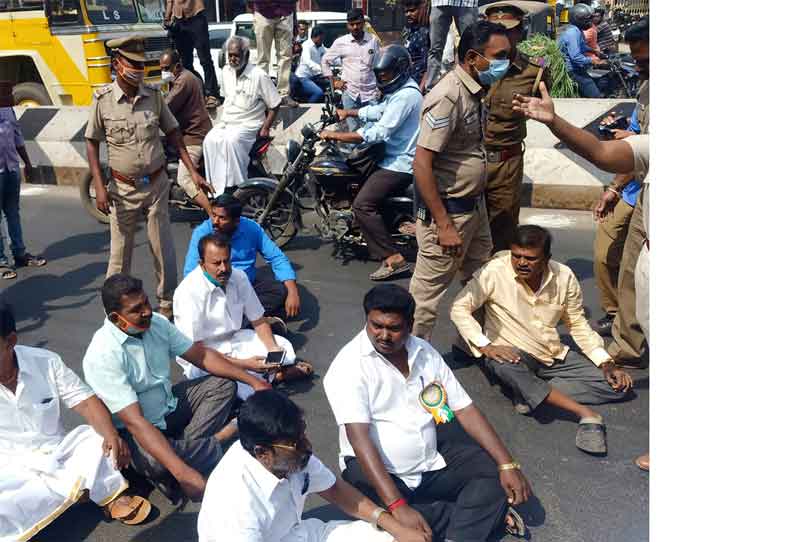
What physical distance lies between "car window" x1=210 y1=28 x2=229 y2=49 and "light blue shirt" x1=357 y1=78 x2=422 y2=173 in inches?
380

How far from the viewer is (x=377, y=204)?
6.11m

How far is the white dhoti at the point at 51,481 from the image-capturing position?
3.09 meters

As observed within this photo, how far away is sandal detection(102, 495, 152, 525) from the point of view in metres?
3.34

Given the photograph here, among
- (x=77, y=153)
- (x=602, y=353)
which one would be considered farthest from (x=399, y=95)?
(x=77, y=153)

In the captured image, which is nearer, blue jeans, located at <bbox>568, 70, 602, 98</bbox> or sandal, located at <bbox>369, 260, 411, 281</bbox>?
sandal, located at <bbox>369, 260, 411, 281</bbox>

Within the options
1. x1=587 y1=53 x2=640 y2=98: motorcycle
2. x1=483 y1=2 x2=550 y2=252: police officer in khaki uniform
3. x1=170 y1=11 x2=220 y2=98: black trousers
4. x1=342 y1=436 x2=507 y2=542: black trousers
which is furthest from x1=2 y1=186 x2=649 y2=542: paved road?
x1=587 y1=53 x2=640 y2=98: motorcycle

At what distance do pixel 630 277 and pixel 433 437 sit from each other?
1804 millimetres

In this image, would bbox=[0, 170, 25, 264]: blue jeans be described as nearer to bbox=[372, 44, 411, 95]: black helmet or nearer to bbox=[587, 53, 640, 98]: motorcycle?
bbox=[372, 44, 411, 95]: black helmet

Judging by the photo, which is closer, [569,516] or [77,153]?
[569,516]

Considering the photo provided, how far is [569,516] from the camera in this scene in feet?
11.0

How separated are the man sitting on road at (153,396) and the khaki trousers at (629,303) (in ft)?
6.83

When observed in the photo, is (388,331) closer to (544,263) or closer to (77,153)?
(544,263)

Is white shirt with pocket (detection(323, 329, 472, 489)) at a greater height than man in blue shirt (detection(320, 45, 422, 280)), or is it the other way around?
man in blue shirt (detection(320, 45, 422, 280))

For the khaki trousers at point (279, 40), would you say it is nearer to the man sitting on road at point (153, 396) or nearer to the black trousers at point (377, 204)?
the black trousers at point (377, 204)
